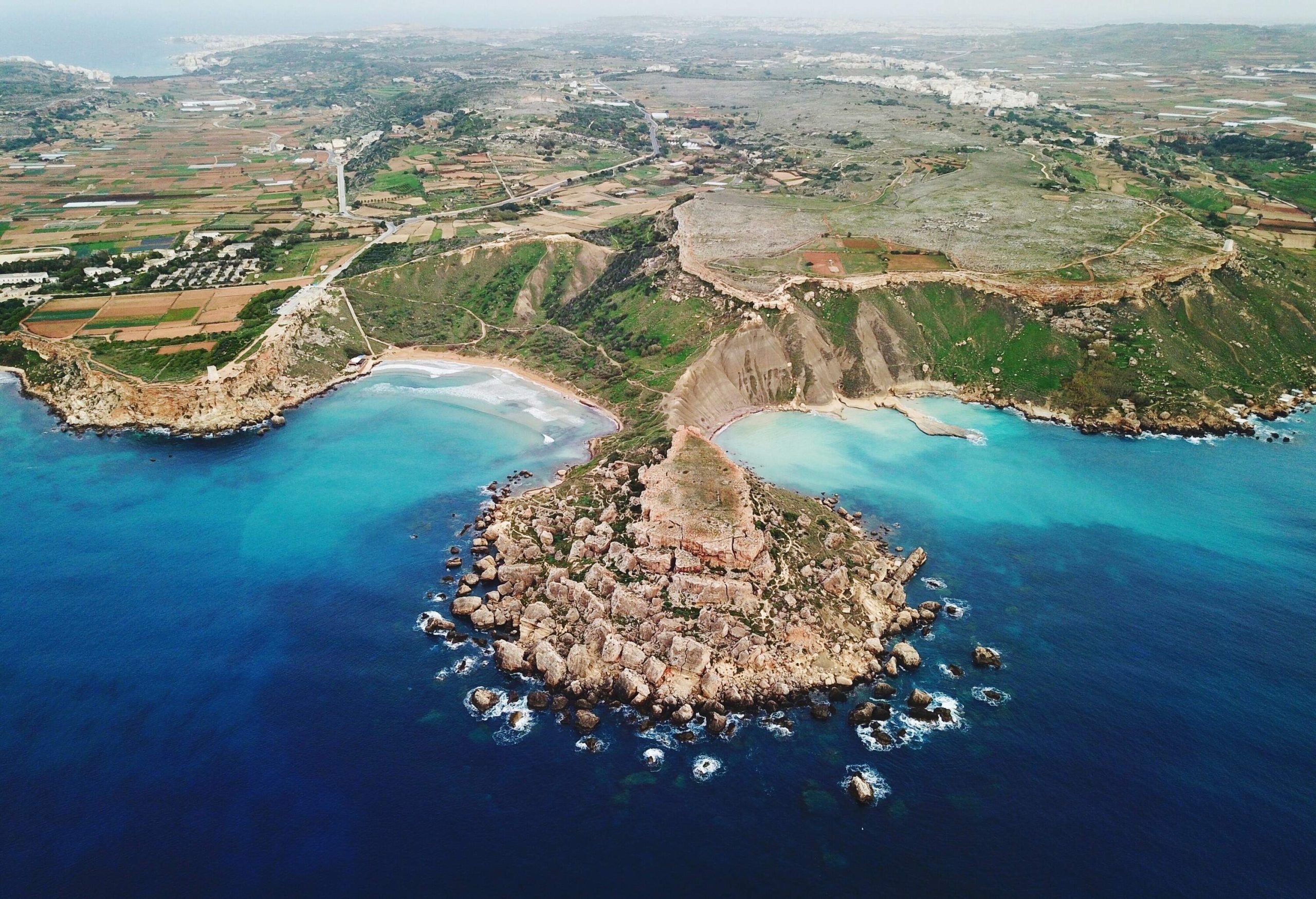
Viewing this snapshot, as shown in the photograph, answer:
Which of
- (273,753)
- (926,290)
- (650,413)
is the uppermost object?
(926,290)

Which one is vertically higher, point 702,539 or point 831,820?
point 702,539

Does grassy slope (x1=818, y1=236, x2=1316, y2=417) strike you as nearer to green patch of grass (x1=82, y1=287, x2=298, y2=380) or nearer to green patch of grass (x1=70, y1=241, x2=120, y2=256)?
green patch of grass (x1=82, y1=287, x2=298, y2=380)

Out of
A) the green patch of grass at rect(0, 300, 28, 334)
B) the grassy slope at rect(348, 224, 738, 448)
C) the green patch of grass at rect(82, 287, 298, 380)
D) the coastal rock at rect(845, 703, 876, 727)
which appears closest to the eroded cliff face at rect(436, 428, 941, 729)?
the coastal rock at rect(845, 703, 876, 727)

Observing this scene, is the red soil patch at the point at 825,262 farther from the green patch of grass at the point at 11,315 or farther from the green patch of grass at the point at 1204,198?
the green patch of grass at the point at 11,315

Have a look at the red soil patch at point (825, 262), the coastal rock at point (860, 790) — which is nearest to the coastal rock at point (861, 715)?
the coastal rock at point (860, 790)

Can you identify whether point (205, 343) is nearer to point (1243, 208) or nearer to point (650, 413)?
point (650, 413)

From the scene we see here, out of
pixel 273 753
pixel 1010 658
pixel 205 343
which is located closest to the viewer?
pixel 273 753

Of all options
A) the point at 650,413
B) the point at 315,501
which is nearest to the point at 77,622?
the point at 315,501
